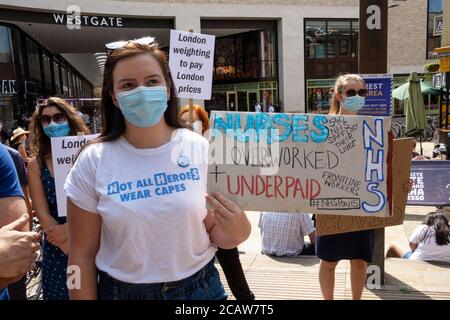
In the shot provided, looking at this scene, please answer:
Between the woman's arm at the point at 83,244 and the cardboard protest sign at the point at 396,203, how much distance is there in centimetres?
162

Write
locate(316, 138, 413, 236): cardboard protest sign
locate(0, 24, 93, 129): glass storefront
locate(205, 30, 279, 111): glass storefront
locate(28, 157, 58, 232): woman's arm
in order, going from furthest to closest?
locate(205, 30, 279, 111): glass storefront → locate(0, 24, 93, 129): glass storefront → locate(316, 138, 413, 236): cardboard protest sign → locate(28, 157, 58, 232): woman's arm

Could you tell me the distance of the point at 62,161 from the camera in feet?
8.84

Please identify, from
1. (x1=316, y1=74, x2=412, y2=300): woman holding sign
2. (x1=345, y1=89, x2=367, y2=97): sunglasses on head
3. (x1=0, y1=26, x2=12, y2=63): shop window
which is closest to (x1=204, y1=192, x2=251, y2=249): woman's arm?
(x1=316, y1=74, x2=412, y2=300): woman holding sign

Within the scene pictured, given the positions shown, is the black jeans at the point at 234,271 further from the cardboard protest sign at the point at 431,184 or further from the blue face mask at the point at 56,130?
the cardboard protest sign at the point at 431,184

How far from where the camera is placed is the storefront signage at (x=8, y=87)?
1956 centimetres

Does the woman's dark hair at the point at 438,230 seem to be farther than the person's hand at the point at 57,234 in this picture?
Yes

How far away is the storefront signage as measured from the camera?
19.6 metres

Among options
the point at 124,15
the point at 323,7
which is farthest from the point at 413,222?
the point at 323,7

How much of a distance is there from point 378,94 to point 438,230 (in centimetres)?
199

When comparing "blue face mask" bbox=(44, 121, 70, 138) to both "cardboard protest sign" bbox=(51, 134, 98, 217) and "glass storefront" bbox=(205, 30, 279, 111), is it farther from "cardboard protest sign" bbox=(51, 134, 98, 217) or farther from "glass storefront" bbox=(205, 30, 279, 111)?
"glass storefront" bbox=(205, 30, 279, 111)

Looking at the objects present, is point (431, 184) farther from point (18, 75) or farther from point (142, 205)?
point (18, 75)

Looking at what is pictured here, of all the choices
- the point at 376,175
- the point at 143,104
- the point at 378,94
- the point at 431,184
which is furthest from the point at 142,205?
the point at 431,184

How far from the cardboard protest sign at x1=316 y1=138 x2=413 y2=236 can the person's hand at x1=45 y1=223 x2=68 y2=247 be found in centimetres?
164

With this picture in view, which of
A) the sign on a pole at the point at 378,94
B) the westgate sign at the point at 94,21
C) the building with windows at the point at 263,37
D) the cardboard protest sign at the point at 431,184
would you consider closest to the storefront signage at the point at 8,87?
the building with windows at the point at 263,37
